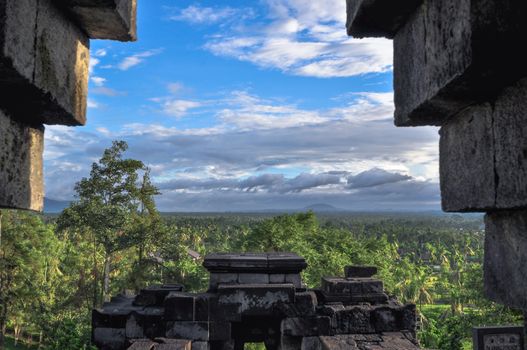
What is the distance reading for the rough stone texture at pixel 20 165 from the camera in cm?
275

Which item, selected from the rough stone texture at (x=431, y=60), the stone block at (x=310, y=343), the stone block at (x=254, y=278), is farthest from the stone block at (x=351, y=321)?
the rough stone texture at (x=431, y=60)

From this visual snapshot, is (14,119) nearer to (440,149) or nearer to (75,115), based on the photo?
(75,115)

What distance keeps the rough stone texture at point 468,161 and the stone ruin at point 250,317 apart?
4.99 metres

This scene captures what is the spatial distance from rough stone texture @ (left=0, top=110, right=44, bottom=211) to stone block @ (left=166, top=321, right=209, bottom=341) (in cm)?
465

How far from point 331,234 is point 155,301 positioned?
27.7 meters

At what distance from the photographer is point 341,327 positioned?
773 cm

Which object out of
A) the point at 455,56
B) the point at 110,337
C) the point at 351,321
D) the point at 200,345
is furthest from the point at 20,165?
the point at 351,321

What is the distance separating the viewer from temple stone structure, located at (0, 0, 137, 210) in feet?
8.06

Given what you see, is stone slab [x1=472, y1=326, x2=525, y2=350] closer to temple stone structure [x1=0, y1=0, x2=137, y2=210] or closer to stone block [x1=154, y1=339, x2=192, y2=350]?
stone block [x1=154, y1=339, x2=192, y2=350]

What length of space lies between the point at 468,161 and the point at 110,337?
718 cm

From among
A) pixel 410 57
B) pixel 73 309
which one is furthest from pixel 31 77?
pixel 73 309

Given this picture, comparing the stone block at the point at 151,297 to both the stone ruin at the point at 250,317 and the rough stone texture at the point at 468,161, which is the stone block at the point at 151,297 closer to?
the stone ruin at the point at 250,317

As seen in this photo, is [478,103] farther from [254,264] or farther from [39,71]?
[254,264]

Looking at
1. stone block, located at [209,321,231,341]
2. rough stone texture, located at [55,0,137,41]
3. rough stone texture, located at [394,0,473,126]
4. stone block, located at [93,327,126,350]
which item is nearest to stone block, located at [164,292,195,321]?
stone block, located at [209,321,231,341]
